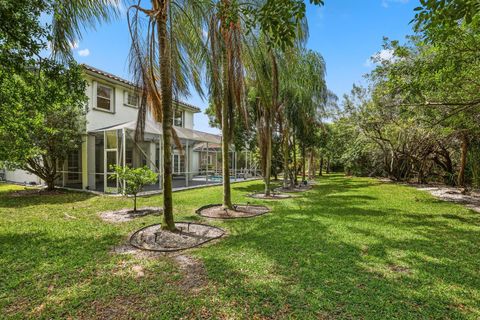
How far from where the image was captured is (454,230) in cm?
574

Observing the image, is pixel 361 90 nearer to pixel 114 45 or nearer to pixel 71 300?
pixel 114 45

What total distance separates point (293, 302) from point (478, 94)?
26.8ft

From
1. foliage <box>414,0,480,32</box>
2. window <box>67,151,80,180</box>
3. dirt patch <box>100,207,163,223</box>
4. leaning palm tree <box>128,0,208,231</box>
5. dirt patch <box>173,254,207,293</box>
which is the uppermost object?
leaning palm tree <box>128,0,208,231</box>

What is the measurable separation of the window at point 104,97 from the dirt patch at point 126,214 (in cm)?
816

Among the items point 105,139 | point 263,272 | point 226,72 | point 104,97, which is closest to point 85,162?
point 105,139

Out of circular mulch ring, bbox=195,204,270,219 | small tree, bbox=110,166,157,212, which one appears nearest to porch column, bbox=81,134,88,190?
small tree, bbox=110,166,157,212

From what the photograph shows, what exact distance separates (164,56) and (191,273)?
3894 millimetres

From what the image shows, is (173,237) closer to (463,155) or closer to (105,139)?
(105,139)

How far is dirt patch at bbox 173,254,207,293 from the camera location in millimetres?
3188

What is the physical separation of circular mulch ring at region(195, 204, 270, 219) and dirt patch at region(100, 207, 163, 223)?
1431mm

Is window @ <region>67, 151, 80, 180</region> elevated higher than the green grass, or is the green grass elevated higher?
window @ <region>67, 151, 80, 180</region>

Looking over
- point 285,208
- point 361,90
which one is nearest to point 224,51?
point 285,208

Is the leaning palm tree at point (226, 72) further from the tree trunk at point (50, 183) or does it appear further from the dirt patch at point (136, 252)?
the tree trunk at point (50, 183)

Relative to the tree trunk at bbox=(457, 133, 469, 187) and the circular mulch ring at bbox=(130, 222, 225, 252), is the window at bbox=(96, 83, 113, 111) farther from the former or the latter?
the tree trunk at bbox=(457, 133, 469, 187)
